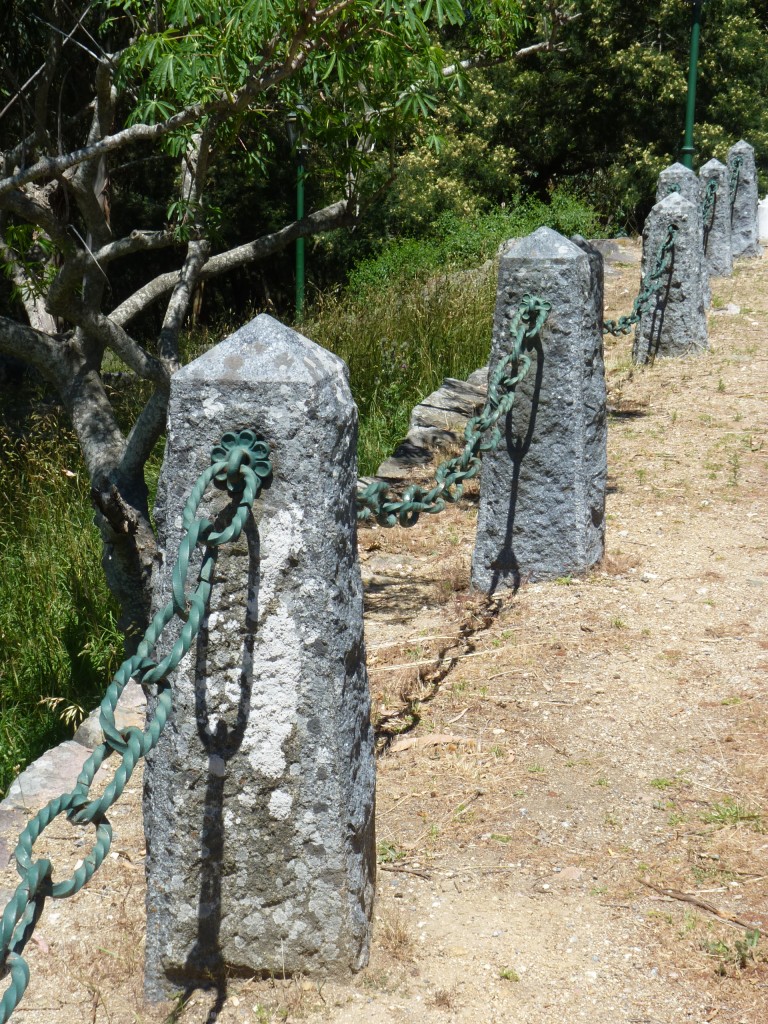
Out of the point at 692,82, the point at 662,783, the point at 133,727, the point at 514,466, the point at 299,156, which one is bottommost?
the point at 662,783

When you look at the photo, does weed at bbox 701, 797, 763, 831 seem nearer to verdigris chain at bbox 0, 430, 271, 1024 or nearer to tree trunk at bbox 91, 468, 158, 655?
verdigris chain at bbox 0, 430, 271, 1024

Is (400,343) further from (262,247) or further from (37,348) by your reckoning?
(37,348)

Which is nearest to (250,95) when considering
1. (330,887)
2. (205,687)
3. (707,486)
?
(205,687)

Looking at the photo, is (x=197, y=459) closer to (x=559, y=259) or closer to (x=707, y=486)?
(x=559, y=259)

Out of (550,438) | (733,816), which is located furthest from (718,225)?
(733,816)

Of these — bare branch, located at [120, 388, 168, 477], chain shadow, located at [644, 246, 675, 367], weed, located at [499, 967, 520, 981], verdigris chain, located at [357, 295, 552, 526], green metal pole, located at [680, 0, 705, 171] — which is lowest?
weed, located at [499, 967, 520, 981]

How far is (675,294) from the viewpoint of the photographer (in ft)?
28.2

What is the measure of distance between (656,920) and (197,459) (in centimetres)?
165

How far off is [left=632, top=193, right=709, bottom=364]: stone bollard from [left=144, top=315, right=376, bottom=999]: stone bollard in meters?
6.72

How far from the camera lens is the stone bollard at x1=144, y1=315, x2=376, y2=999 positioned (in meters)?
2.24

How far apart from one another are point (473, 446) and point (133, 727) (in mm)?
2159

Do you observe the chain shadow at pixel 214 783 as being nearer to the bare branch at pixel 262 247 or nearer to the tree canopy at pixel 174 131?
the tree canopy at pixel 174 131

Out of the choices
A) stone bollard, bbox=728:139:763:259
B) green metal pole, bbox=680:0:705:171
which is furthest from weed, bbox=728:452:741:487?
stone bollard, bbox=728:139:763:259

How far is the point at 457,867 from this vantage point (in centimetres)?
303
